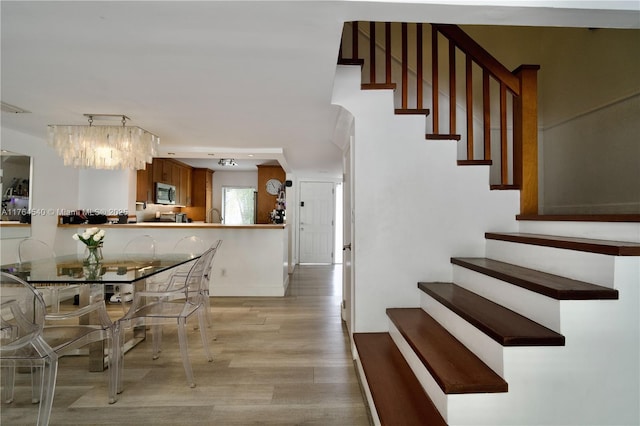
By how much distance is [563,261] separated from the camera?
5.14 feet

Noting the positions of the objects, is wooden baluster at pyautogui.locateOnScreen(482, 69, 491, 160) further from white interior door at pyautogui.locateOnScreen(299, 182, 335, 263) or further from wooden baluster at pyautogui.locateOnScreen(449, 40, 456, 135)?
white interior door at pyautogui.locateOnScreen(299, 182, 335, 263)

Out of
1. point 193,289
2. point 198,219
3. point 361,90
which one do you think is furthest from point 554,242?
point 198,219

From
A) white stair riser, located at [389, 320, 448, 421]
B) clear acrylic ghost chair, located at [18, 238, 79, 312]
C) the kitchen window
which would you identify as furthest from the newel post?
the kitchen window

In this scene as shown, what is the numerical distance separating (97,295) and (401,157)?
9.03 feet

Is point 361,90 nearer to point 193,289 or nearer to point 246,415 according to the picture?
point 193,289

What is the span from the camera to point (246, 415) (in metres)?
1.84

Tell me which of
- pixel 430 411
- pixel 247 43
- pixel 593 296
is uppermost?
pixel 247 43

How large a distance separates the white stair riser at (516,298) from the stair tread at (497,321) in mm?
27

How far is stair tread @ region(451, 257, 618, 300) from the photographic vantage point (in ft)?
4.21

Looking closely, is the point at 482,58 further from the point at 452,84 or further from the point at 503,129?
the point at 503,129

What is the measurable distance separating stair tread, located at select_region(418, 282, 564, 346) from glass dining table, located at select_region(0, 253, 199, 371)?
79.6 inches

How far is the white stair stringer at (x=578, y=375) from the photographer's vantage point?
1.29 metres

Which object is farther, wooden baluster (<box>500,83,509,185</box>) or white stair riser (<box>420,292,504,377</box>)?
wooden baluster (<box>500,83,509,185</box>)

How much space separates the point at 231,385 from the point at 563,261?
219cm
